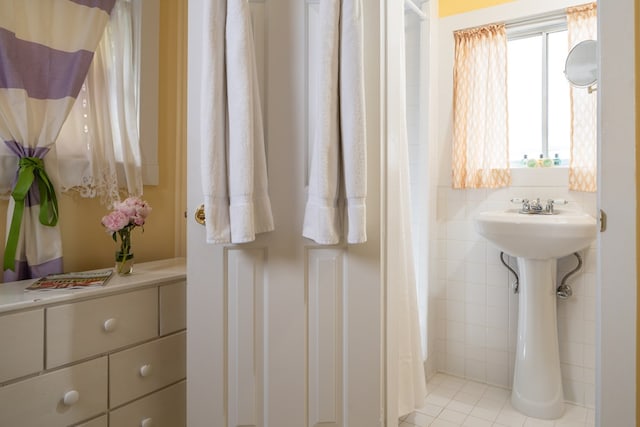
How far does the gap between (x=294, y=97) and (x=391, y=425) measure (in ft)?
3.69

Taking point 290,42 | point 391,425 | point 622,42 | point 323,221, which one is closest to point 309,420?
point 391,425

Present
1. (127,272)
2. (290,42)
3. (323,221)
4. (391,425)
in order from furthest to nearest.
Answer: (127,272) → (391,425) → (290,42) → (323,221)

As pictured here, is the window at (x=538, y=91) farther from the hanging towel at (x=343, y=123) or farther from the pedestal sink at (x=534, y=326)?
the hanging towel at (x=343, y=123)

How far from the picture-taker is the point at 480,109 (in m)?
2.21

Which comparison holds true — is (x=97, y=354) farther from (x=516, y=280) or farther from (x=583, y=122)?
(x=583, y=122)

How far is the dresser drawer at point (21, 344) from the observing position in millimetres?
1069

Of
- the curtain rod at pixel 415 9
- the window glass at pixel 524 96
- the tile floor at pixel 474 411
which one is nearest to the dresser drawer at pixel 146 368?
the tile floor at pixel 474 411

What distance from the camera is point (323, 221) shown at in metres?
1.05

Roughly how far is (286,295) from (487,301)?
1.55 m

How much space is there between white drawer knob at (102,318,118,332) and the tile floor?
1386 mm

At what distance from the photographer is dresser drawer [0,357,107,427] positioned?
42.7 inches

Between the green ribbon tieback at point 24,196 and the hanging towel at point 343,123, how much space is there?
3.47 feet

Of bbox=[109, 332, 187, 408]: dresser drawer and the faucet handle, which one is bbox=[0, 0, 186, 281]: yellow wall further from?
the faucet handle

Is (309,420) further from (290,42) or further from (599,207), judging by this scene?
(290,42)
